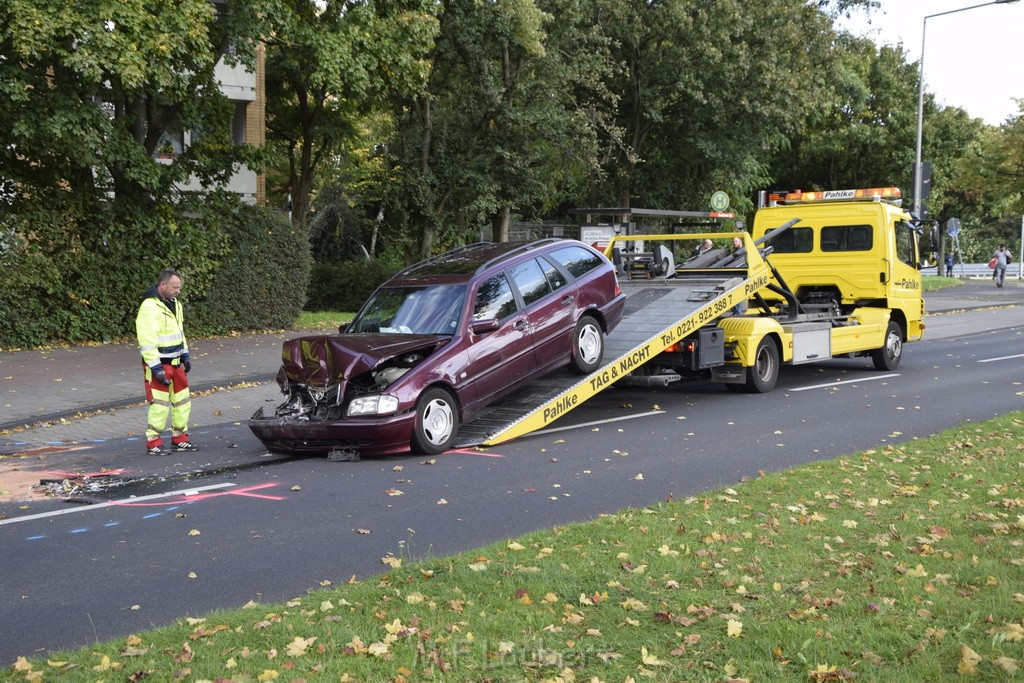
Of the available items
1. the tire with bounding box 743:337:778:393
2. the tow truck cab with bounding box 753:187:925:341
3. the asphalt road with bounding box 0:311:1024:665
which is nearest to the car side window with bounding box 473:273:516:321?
the asphalt road with bounding box 0:311:1024:665

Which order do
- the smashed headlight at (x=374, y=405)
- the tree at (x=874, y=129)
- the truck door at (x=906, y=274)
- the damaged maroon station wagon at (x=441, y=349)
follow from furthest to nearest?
the tree at (x=874, y=129)
the truck door at (x=906, y=274)
the damaged maroon station wagon at (x=441, y=349)
the smashed headlight at (x=374, y=405)

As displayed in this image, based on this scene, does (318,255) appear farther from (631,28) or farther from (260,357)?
(260,357)

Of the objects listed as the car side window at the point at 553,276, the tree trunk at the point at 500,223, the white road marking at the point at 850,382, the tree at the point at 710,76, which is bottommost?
the white road marking at the point at 850,382

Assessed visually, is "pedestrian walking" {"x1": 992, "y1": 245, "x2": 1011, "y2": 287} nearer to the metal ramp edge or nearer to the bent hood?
the metal ramp edge

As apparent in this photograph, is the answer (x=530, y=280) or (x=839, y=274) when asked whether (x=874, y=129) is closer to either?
(x=839, y=274)

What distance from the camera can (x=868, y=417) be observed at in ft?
39.2

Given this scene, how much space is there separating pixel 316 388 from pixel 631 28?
23836 mm

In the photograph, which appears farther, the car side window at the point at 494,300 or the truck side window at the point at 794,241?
the truck side window at the point at 794,241

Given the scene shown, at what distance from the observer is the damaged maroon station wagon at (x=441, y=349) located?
9.40m

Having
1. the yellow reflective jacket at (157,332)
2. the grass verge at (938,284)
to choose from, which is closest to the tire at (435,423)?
the yellow reflective jacket at (157,332)

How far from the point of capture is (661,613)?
5.00 m

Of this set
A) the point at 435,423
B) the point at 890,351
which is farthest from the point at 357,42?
the point at 435,423

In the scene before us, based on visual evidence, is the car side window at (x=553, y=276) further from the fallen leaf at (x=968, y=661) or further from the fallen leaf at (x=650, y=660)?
the fallen leaf at (x=968, y=661)

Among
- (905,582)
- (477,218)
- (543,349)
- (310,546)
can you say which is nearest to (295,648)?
(310,546)
